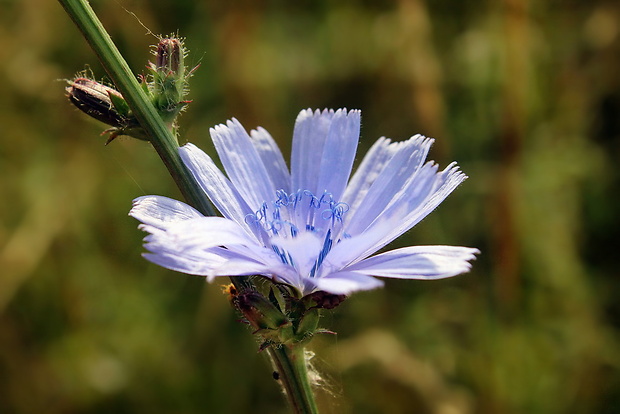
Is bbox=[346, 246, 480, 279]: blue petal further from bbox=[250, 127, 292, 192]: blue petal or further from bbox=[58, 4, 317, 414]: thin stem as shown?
bbox=[250, 127, 292, 192]: blue petal

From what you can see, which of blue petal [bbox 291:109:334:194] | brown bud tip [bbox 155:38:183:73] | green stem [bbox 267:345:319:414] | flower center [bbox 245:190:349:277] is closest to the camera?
green stem [bbox 267:345:319:414]

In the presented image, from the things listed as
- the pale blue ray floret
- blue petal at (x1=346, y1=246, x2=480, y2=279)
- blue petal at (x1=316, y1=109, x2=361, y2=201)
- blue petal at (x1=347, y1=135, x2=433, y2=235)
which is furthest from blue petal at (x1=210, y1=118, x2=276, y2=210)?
blue petal at (x1=346, y1=246, x2=480, y2=279)

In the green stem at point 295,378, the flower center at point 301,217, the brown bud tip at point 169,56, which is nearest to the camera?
the green stem at point 295,378

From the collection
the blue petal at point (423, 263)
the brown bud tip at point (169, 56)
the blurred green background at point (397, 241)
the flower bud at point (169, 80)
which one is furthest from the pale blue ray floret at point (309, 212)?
the blurred green background at point (397, 241)

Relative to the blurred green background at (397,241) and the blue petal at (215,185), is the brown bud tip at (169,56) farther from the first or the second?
the blurred green background at (397,241)

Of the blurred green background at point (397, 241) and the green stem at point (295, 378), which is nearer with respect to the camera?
the green stem at point (295, 378)
